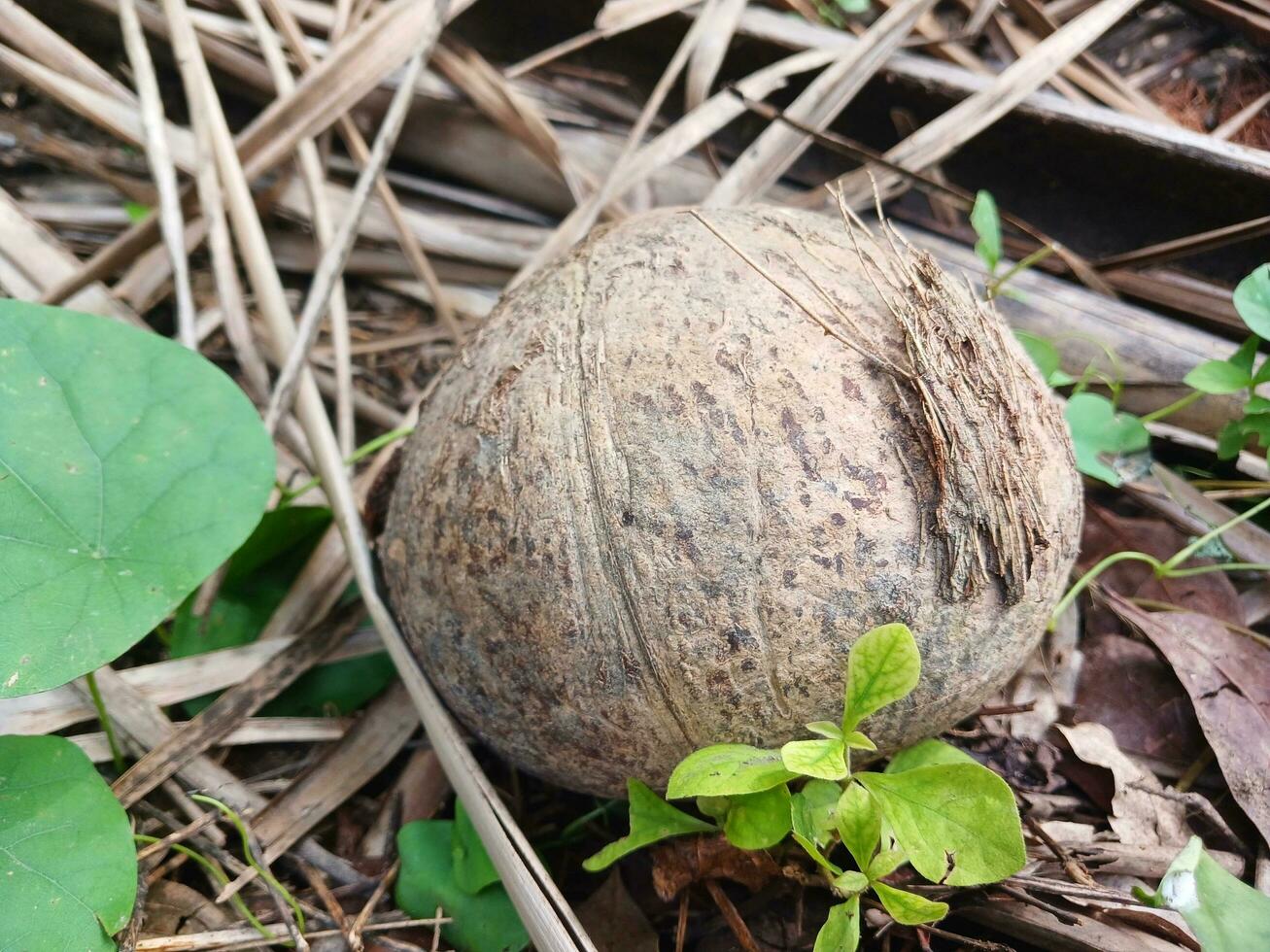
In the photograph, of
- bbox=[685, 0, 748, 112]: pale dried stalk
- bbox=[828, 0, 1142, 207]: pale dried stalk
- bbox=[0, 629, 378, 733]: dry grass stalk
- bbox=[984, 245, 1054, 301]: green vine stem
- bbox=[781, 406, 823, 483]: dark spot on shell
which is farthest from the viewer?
bbox=[685, 0, 748, 112]: pale dried stalk

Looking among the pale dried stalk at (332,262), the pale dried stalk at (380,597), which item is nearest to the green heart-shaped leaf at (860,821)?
the pale dried stalk at (380,597)

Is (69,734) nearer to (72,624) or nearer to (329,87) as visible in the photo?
(72,624)

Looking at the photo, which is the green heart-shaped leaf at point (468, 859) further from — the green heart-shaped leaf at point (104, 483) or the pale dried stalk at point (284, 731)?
the green heart-shaped leaf at point (104, 483)

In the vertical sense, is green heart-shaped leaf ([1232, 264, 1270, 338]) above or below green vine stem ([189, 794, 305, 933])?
above

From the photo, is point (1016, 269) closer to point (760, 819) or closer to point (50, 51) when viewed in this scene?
point (760, 819)

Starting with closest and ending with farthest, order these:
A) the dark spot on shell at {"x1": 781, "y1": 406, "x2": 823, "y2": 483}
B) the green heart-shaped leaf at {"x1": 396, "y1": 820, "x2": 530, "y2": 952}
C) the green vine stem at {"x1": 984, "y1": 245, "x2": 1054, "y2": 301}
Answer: the dark spot on shell at {"x1": 781, "y1": 406, "x2": 823, "y2": 483} < the green heart-shaped leaf at {"x1": 396, "y1": 820, "x2": 530, "y2": 952} < the green vine stem at {"x1": 984, "y1": 245, "x2": 1054, "y2": 301}

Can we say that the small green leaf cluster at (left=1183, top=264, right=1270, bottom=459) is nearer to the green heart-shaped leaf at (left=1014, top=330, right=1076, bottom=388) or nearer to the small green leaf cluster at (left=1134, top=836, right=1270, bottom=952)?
the green heart-shaped leaf at (left=1014, top=330, right=1076, bottom=388)

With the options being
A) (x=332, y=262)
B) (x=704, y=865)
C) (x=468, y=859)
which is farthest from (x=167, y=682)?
(x=704, y=865)

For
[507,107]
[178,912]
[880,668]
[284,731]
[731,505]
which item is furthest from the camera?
[507,107]

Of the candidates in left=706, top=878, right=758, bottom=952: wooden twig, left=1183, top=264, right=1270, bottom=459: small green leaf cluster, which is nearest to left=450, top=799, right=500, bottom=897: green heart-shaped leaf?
left=706, top=878, right=758, bottom=952: wooden twig
